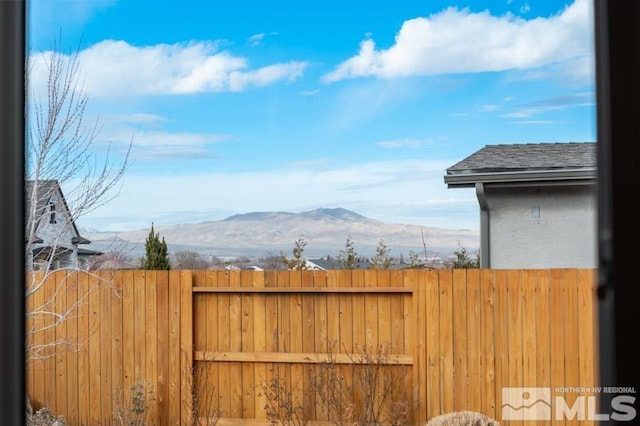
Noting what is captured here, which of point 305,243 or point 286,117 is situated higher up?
point 286,117

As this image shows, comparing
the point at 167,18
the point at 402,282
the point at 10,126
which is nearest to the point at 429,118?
the point at 402,282

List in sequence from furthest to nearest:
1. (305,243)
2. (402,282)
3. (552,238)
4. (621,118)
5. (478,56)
Result: (478,56) < (305,243) < (552,238) < (402,282) < (621,118)

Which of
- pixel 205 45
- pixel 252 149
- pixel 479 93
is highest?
pixel 205 45

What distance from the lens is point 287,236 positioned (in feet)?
10.9

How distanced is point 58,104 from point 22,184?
2.55 metres

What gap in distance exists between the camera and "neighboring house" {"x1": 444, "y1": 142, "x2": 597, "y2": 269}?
2871 mm

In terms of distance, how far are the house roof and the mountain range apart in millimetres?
331

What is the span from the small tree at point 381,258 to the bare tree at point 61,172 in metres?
1.39

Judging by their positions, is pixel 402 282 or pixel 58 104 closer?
pixel 402 282

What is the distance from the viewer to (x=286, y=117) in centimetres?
361

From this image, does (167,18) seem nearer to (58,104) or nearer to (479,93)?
(58,104)

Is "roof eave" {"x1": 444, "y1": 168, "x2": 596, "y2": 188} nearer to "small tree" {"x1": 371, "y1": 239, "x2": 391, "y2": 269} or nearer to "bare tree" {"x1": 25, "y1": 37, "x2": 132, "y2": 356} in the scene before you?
"small tree" {"x1": 371, "y1": 239, "x2": 391, "y2": 269}

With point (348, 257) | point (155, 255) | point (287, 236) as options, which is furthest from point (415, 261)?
point (155, 255)

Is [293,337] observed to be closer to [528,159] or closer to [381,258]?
[381,258]
